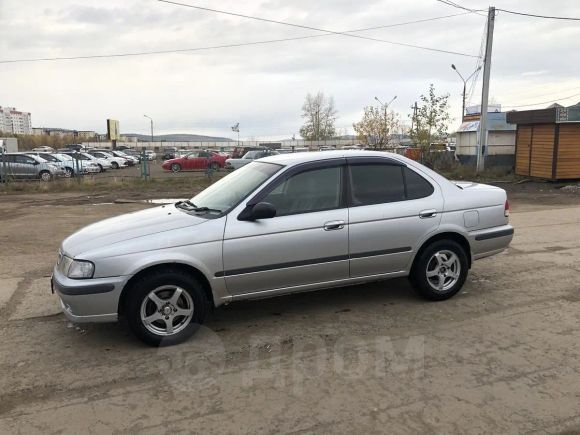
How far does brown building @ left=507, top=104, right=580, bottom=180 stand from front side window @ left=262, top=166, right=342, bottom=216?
16495 mm

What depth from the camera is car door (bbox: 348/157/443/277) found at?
4785 mm

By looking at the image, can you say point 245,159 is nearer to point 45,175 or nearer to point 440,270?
point 45,175

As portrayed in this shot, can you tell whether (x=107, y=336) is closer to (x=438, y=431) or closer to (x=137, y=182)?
(x=438, y=431)

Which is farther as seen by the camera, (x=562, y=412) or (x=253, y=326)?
(x=253, y=326)

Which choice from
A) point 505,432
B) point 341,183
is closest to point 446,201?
point 341,183

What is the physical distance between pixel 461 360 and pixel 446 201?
183 cm

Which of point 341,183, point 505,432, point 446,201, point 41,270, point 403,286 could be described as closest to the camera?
point 505,432

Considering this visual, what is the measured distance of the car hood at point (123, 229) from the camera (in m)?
4.14

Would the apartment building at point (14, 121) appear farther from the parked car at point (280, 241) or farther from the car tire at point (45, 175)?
the parked car at point (280, 241)

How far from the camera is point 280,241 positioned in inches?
175

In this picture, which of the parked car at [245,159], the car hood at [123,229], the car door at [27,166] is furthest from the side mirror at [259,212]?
the parked car at [245,159]

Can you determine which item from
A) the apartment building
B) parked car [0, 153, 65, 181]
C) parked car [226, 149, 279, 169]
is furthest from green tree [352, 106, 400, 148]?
the apartment building

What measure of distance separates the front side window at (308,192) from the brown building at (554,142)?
54.1 ft

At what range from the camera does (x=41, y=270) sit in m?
6.77
